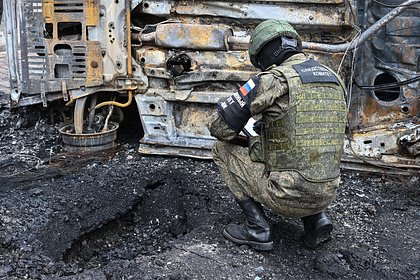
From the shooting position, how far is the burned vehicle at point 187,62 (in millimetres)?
5279

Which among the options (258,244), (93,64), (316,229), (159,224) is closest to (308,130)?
(316,229)

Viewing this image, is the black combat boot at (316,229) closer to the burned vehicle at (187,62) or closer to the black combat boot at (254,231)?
the black combat boot at (254,231)

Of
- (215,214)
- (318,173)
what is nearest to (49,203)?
(215,214)

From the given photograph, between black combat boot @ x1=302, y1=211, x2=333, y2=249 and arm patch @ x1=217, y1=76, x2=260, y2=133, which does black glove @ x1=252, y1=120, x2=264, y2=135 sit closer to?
arm patch @ x1=217, y1=76, x2=260, y2=133

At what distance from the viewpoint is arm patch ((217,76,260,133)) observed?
11.7 feet

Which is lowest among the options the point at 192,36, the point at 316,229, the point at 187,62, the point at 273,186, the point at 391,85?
the point at 316,229

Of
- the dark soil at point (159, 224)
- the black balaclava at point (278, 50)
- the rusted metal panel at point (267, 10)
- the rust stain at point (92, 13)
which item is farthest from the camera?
the rust stain at point (92, 13)

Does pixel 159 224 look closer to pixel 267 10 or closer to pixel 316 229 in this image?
pixel 316 229

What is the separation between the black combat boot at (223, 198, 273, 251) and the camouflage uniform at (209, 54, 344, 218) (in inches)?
3.2

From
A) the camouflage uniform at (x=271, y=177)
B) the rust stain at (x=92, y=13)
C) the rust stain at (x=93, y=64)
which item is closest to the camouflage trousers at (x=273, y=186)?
the camouflage uniform at (x=271, y=177)

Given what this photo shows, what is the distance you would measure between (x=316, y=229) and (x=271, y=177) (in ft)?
1.70

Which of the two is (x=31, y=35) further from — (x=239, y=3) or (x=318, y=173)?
(x=318, y=173)

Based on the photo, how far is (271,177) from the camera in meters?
3.78

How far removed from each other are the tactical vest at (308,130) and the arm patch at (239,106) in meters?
0.16
